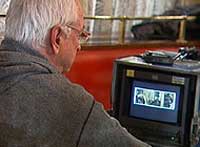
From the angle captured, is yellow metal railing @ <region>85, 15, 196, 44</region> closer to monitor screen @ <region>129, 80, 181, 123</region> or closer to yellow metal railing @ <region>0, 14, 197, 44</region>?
yellow metal railing @ <region>0, 14, 197, 44</region>

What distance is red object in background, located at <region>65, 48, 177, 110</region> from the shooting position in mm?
3314

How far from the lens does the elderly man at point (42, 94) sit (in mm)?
1344

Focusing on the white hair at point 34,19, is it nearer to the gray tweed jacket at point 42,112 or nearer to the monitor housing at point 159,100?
the gray tweed jacket at point 42,112

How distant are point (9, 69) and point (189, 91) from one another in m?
0.91

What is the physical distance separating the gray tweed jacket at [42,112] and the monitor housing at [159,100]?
2.35ft

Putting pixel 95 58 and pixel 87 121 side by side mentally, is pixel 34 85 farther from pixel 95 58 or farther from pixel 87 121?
pixel 95 58

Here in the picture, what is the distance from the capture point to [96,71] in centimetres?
341

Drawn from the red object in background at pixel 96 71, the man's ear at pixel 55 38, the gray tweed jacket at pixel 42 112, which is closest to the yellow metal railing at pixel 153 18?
the red object in background at pixel 96 71

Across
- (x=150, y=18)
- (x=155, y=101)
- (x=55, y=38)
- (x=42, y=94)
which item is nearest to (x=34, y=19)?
(x=55, y=38)

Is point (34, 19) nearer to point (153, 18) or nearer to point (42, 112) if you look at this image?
point (42, 112)

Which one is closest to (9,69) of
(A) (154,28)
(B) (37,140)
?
(B) (37,140)

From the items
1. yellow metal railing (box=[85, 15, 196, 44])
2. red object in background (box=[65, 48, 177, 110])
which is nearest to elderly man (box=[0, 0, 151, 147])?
red object in background (box=[65, 48, 177, 110])

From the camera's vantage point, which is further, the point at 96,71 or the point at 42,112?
the point at 96,71

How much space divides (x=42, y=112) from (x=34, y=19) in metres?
0.25
